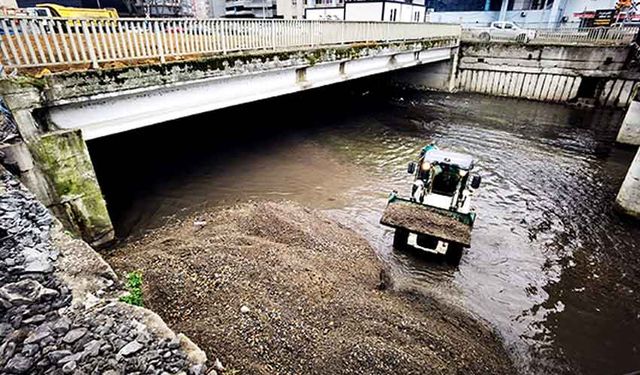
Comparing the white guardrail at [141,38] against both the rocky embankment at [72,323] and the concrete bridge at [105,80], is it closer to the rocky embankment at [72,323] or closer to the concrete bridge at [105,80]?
the concrete bridge at [105,80]

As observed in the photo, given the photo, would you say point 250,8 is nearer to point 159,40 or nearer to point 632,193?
point 159,40

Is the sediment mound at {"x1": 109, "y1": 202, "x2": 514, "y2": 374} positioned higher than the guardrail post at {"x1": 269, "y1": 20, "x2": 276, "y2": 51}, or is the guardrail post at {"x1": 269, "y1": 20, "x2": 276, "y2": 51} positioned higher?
the guardrail post at {"x1": 269, "y1": 20, "x2": 276, "y2": 51}

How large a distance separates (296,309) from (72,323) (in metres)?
2.84

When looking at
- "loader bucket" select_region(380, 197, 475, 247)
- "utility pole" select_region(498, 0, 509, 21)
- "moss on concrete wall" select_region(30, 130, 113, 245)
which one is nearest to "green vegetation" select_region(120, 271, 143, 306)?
"moss on concrete wall" select_region(30, 130, 113, 245)

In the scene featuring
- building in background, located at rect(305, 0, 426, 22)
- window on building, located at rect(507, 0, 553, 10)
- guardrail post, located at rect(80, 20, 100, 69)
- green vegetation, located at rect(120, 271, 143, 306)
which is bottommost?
green vegetation, located at rect(120, 271, 143, 306)

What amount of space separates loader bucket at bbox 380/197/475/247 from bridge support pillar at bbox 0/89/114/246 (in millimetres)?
6208

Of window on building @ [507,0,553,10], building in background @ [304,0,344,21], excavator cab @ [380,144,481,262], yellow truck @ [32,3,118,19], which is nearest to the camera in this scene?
excavator cab @ [380,144,481,262]

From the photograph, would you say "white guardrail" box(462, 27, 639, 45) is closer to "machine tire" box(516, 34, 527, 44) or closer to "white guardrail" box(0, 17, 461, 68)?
"machine tire" box(516, 34, 527, 44)

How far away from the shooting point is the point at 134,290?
4.56 metres

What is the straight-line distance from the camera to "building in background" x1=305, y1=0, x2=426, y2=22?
24.9 metres

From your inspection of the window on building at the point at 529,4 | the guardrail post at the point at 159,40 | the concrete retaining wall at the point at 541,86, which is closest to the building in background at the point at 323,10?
the concrete retaining wall at the point at 541,86

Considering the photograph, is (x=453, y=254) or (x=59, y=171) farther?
(x=453, y=254)

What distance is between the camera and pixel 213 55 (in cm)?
844

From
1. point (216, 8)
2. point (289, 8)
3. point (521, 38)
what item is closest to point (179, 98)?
point (521, 38)
